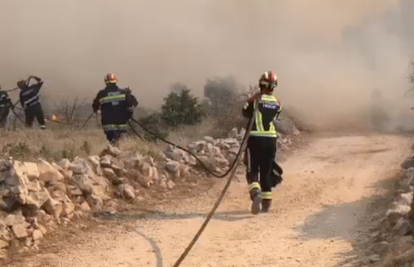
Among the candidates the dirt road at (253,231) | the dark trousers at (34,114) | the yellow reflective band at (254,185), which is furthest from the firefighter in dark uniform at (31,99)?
the yellow reflective band at (254,185)

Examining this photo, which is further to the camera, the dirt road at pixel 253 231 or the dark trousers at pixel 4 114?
the dark trousers at pixel 4 114

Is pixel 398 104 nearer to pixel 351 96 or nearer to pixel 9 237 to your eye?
pixel 351 96

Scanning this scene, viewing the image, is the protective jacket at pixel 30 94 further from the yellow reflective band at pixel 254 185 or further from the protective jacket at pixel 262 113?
the yellow reflective band at pixel 254 185

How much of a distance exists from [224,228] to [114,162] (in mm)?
2252

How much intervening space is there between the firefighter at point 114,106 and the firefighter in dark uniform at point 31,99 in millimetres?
4456

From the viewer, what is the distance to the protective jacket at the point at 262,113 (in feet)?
23.1

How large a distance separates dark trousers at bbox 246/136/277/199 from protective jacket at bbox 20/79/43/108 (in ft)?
30.2

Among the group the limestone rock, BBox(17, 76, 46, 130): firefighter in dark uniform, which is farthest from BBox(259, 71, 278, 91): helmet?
BBox(17, 76, 46, 130): firefighter in dark uniform

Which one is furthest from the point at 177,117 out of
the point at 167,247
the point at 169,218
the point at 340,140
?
the point at 167,247

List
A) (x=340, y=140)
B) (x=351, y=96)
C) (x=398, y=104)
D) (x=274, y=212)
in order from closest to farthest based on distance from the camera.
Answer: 1. (x=274, y=212)
2. (x=340, y=140)
3. (x=398, y=104)
4. (x=351, y=96)

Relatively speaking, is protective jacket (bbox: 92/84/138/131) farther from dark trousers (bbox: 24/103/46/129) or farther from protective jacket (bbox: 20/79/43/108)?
dark trousers (bbox: 24/103/46/129)

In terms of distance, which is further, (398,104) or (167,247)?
(398,104)

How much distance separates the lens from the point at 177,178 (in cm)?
863

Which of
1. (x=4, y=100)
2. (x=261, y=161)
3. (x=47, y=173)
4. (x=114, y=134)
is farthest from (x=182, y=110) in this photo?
(x=47, y=173)
